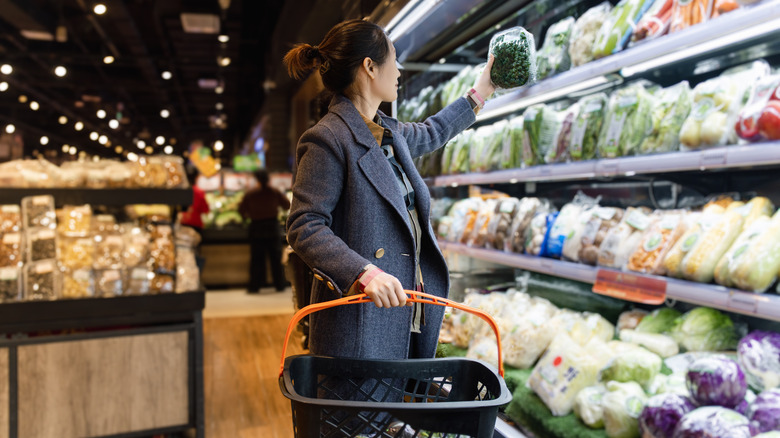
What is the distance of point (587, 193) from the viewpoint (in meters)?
2.71

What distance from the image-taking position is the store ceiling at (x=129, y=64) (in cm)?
845

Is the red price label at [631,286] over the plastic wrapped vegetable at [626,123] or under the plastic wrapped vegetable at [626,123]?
under

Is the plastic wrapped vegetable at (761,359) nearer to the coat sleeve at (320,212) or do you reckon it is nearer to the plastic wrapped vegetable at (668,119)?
the plastic wrapped vegetable at (668,119)

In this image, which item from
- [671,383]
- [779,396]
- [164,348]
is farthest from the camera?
[164,348]

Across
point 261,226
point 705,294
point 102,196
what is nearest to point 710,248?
point 705,294

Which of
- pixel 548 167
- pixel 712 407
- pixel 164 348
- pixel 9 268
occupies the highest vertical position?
pixel 548 167

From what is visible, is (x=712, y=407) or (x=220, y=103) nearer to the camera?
(x=712, y=407)

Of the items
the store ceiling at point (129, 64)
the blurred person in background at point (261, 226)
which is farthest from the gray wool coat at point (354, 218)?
the blurred person in background at point (261, 226)

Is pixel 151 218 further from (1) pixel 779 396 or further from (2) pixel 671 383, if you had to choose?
(1) pixel 779 396

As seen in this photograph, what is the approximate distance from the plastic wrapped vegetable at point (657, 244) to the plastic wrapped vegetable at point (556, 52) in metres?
0.70

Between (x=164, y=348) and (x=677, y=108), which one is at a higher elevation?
(x=677, y=108)

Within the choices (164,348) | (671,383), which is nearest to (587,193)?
(671,383)

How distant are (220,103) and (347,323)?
18113 millimetres

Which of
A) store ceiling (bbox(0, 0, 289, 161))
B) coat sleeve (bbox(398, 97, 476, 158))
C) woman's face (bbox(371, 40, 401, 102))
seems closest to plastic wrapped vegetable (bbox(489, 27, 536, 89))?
coat sleeve (bbox(398, 97, 476, 158))
